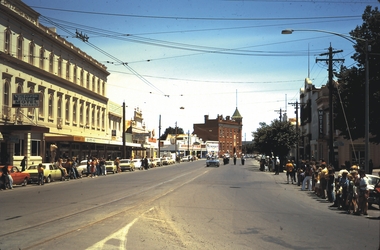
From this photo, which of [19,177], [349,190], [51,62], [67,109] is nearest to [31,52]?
[51,62]

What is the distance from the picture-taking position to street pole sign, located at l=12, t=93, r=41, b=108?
39.3 metres

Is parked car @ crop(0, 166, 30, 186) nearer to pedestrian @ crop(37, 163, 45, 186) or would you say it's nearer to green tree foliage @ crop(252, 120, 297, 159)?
pedestrian @ crop(37, 163, 45, 186)

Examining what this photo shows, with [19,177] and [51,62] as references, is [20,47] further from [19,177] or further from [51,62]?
[19,177]

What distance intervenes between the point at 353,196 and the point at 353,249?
23.9 feet

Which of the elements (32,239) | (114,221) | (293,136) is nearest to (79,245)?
(32,239)

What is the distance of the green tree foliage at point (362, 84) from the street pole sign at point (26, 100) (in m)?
25.7

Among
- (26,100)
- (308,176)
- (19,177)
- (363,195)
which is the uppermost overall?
(26,100)

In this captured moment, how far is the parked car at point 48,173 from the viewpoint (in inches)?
1243

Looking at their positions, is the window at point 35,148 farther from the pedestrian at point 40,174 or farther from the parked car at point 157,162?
the parked car at point 157,162

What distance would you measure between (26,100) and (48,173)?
29.5 ft

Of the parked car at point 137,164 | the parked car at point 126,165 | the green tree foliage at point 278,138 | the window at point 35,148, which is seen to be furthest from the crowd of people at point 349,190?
the parked car at point 137,164

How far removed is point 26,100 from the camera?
3944cm

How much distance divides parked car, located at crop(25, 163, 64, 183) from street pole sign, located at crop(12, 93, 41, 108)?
23.1ft

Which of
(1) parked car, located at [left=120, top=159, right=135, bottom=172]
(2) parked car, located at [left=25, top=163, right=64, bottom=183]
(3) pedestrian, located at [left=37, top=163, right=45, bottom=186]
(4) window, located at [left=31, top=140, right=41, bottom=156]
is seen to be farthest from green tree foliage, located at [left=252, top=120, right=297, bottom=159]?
(3) pedestrian, located at [left=37, top=163, right=45, bottom=186]
